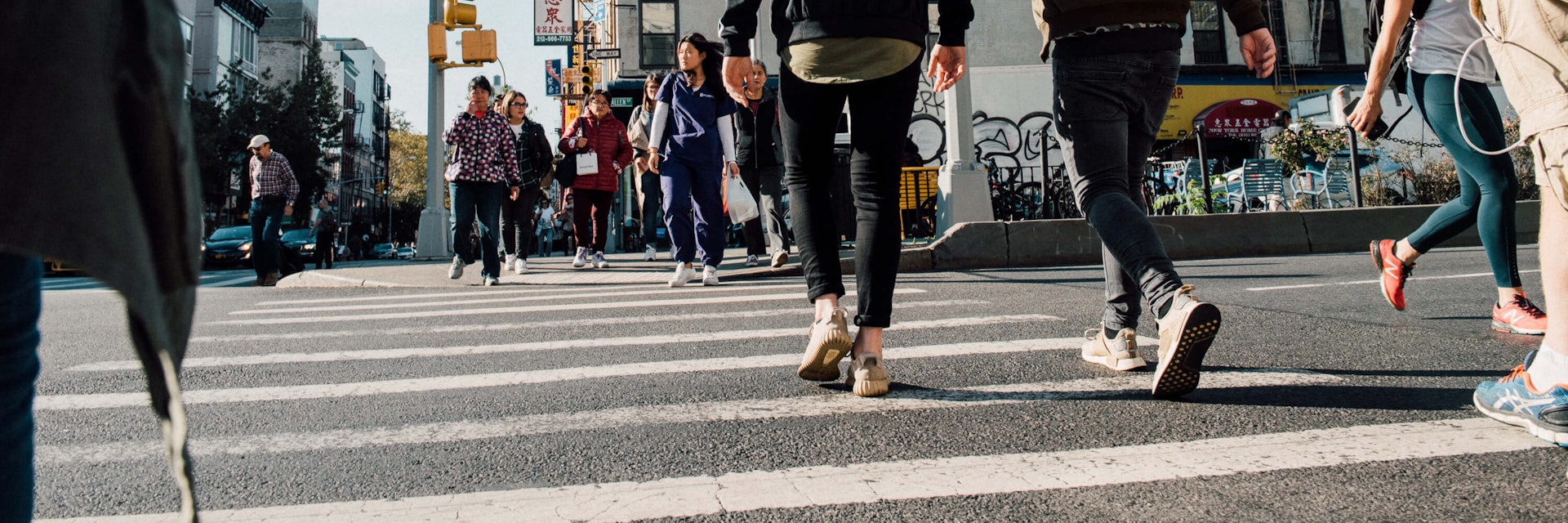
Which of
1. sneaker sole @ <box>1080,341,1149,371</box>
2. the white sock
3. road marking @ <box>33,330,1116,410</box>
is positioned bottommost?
road marking @ <box>33,330,1116,410</box>

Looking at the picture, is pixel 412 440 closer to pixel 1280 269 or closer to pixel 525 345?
pixel 525 345

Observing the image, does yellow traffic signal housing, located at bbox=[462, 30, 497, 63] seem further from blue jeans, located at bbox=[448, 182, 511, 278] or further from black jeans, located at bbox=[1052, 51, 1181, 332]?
black jeans, located at bbox=[1052, 51, 1181, 332]

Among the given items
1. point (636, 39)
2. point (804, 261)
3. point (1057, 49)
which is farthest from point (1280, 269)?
point (636, 39)

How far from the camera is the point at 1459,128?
12.5 feet

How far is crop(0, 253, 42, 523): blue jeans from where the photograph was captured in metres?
1.02

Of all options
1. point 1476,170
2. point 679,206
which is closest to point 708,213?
point 679,206

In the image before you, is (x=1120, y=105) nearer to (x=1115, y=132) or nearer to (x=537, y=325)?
(x=1115, y=132)

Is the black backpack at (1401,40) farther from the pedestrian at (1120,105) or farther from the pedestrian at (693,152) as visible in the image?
the pedestrian at (693,152)

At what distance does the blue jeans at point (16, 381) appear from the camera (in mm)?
1016

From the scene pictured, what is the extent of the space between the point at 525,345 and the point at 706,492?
2507 mm

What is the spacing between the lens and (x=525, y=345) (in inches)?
167

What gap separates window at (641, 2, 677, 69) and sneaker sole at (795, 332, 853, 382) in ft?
81.5

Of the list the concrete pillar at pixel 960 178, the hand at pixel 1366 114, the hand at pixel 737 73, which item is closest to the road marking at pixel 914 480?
the hand at pixel 737 73

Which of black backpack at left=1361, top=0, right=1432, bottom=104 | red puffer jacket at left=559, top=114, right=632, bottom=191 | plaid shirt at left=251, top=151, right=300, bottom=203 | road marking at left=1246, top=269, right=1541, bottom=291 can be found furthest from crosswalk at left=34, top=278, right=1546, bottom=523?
plaid shirt at left=251, top=151, right=300, bottom=203
